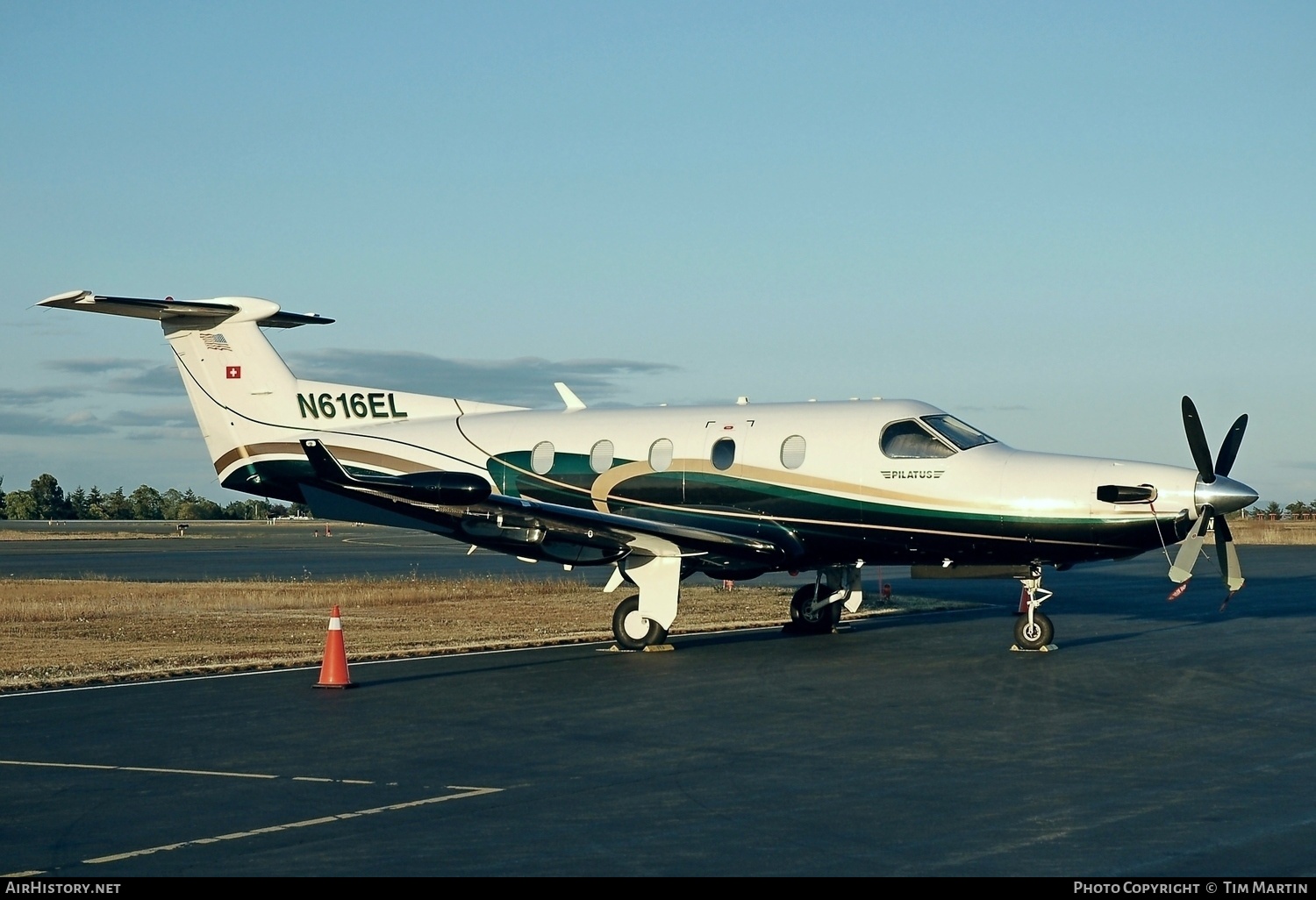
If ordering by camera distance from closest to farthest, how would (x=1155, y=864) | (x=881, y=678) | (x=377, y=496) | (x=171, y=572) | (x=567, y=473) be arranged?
(x=1155, y=864), (x=881, y=678), (x=377, y=496), (x=567, y=473), (x=171, y=572)

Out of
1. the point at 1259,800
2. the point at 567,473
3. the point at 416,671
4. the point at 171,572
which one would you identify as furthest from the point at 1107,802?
the point at 171,572

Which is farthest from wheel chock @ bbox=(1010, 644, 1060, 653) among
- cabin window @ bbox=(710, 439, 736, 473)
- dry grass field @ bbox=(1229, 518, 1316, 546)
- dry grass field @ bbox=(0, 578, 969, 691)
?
dry grass field @ bbox=(1229, 518, 1316, 546)

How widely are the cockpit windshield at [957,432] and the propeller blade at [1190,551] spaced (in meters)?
3.11

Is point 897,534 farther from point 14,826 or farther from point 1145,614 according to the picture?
point 14,826

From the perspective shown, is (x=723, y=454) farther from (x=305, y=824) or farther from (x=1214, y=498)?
(x=305, y=824)

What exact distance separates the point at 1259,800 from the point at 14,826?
7972 mm

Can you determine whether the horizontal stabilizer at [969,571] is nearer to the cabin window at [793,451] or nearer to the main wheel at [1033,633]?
the main wheel at [1033,633]

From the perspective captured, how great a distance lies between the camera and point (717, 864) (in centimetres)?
761

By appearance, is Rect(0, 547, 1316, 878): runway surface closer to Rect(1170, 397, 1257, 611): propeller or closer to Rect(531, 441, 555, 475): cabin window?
Rect(1170, 397, 1257, 611): propeller

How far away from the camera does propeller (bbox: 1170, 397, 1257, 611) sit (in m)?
17.2

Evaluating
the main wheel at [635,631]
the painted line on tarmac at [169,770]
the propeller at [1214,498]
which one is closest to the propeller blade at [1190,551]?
the propeller at [1214,498]

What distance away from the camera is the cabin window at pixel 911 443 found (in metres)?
19.2

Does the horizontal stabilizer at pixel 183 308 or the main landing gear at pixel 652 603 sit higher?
the horizontal stabilizer at pixel 183 308

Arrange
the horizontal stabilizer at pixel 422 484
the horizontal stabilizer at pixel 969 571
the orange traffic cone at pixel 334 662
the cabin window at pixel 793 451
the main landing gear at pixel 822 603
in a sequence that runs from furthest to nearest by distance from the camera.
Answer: the main landing gear at pixel 822 603 < the cabin window at pixel 793 451 < the horizontal stabilizer at pixel 969 571 < the horizontal stabilizer at pixel 422 484 < the orange traffic cone at pixel 334 662
